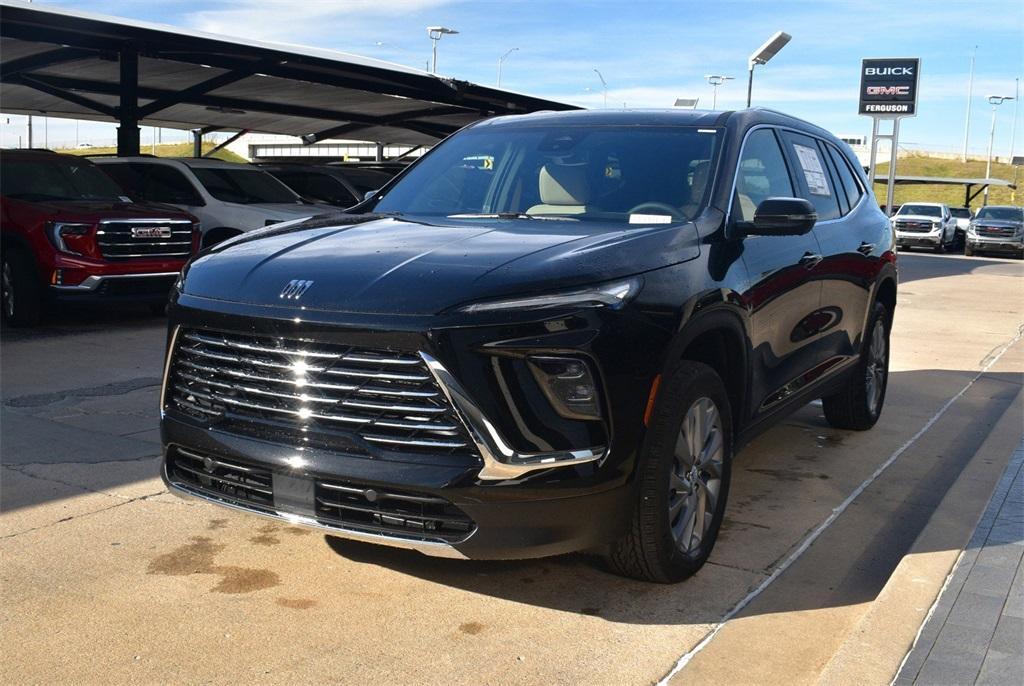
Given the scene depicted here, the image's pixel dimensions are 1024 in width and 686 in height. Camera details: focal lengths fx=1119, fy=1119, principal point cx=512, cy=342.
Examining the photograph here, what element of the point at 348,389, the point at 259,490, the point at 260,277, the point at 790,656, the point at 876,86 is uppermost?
the point at 876,86

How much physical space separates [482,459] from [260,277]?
108 cm

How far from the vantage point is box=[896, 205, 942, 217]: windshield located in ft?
129

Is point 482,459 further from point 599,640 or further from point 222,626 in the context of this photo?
point 222,626

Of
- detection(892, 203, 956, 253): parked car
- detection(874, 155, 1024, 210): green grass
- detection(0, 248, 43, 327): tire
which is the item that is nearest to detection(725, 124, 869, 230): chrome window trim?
detection(0, 248, 43, 327): tire

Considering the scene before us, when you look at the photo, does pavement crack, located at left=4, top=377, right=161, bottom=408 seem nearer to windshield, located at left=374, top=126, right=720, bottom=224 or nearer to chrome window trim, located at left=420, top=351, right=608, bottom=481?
windshield, located at left=374, top=126, right=720, bottom=224

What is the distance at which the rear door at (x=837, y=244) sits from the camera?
591 centimetres

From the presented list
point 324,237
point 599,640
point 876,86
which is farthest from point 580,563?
point 876,86

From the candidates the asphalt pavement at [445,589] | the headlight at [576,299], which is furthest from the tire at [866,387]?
the headlight at [576,299]

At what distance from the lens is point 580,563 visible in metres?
4.55

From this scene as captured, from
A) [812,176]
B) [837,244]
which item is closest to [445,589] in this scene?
[837,244]

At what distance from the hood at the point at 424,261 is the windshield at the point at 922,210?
1475 inches

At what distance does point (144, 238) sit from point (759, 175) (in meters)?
8.25

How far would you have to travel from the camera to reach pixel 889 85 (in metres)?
43.7

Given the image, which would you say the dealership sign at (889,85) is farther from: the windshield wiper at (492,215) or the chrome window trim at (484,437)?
the chrome window trim at (484,437)
